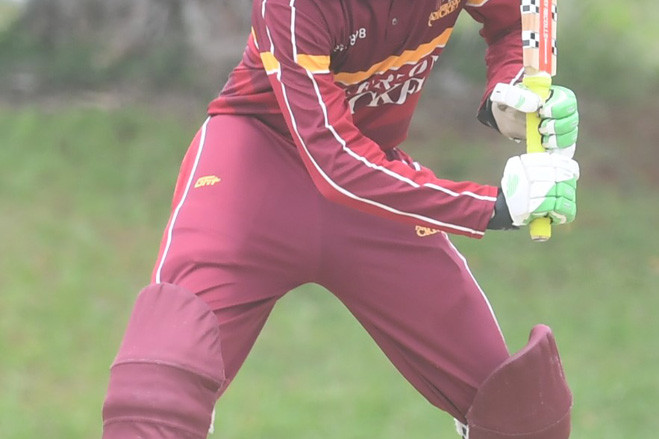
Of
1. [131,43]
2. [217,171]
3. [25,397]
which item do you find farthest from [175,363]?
[131,43]

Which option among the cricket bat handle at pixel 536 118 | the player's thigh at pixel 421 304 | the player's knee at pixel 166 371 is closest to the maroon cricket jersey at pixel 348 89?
the cricket bat handle at pixel 536 118

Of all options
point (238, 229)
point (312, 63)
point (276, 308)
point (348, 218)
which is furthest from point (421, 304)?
point (276, 308)

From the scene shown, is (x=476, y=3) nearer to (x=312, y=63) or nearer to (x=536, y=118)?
(x=536, y=118)

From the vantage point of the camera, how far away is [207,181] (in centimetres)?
281

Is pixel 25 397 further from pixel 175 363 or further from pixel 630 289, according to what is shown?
pixel 630 289

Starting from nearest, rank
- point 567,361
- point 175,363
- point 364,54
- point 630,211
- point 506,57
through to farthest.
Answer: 1. point 175,363
2. point 364,54
3. point 506,57
4. point 567,361
5. point 630,211

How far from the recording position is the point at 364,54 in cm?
272

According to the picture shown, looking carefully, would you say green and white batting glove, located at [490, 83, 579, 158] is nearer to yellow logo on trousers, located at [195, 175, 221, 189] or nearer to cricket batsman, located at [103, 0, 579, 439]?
cricket batsman, located at [103, 0, 579, 439]

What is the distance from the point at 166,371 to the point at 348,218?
0.64 meters

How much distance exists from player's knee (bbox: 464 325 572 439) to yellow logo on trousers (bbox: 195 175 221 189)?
33.0 inches

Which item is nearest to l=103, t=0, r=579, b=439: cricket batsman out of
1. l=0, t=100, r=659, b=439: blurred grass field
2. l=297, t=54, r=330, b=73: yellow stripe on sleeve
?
l=297, t=54, r=330, b=73: yellow stripe on sleeve

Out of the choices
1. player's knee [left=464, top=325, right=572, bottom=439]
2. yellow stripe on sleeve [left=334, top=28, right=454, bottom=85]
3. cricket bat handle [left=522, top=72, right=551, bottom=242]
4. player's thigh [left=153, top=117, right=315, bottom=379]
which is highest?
yellow stripe on sleeve [left=334, top=28, right=454, bottom=85]

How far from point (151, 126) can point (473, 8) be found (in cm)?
420

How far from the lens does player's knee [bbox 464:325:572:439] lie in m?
Answer: 2.86
